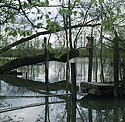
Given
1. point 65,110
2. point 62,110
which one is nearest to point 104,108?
point 65,110

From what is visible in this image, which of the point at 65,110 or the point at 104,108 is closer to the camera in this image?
the point at 65,110

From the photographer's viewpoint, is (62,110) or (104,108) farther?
(104,108)

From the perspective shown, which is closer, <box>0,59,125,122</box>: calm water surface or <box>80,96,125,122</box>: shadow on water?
<box>0,59,125,122</box>: calm water surface

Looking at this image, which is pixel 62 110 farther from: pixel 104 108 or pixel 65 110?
pixel 104 108

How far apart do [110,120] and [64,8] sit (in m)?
9.54

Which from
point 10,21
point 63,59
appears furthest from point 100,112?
point 63,59

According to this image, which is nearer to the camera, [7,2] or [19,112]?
[7,2]

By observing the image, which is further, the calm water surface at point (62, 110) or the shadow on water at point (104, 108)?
the shadow on water at point (104, 108)

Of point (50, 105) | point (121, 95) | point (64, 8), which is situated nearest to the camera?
point (64, 8)

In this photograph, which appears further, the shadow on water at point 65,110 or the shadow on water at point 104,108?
the shadow on water at point 104,108

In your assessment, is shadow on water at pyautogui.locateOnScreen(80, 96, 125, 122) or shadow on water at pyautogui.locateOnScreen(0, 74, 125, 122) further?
shadow on water at pyautogui.locateOnScreen(80, 96, 125, 122)

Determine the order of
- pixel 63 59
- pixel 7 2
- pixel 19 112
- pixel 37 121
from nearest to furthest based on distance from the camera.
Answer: pixel 7 2 → pixel 37 121 → pixel 19 112 → pixel 63 59

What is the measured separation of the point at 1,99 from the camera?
1539cm

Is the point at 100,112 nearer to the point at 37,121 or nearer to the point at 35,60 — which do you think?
the point at 37,121
